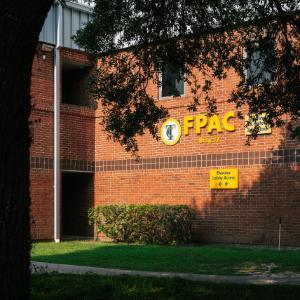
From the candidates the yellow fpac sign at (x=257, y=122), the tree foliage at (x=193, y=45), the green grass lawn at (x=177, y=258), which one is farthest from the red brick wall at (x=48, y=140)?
the tree foliage at (x=193, y=45)

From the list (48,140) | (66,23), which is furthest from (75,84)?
(48,140)

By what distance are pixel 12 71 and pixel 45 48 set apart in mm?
16537

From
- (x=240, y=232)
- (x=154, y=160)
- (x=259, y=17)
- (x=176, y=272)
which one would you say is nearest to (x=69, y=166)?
(x=154, y=160)

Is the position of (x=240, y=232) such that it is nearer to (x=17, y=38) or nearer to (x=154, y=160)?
(x=154, y=160)

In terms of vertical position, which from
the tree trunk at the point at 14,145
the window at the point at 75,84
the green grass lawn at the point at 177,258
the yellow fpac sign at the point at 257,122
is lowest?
the green grass lawn at the point at 177,258

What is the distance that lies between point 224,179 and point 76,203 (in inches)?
276

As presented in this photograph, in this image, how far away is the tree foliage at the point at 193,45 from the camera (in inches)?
426

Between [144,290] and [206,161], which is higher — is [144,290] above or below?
below

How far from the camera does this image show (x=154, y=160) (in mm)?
20781

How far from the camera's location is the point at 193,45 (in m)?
11.4

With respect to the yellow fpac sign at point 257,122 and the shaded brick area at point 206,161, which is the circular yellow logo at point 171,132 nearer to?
the shaded brick area at point 206,161

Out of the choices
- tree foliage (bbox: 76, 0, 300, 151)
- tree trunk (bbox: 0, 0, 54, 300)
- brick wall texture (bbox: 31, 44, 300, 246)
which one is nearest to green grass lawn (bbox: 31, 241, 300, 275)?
brick wall texture (bbox: 31, 44, 300, 246)

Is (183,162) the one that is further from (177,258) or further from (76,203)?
(177,258)

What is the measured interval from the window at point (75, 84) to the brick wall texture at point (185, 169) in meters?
0.73
